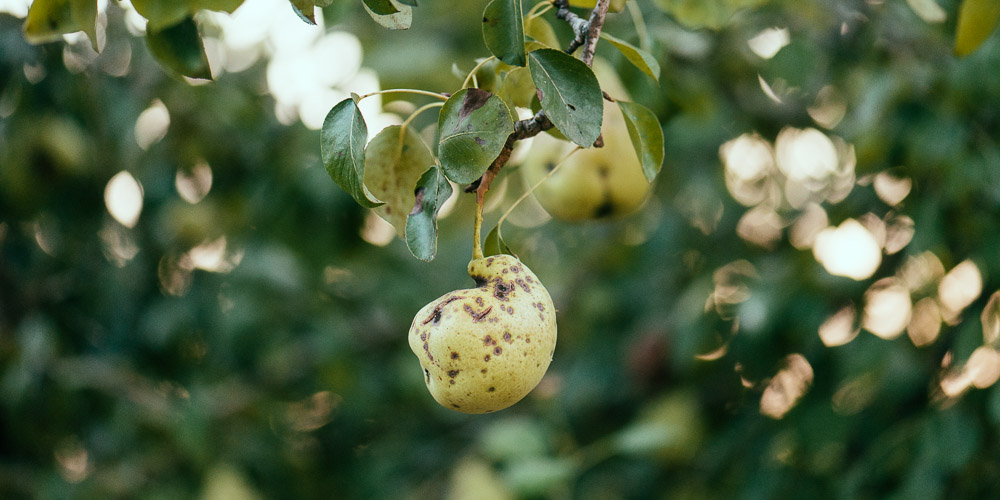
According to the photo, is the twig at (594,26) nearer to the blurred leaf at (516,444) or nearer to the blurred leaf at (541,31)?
the blurred leaf at (541,31)

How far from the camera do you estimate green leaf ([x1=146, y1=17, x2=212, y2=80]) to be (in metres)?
0.72

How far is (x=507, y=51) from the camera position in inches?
22.9

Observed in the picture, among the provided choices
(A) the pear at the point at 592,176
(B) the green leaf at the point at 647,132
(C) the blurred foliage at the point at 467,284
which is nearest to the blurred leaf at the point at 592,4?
(B) the green leaf at the point at 647,132

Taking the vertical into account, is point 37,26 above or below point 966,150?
above

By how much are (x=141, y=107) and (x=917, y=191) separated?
195cm

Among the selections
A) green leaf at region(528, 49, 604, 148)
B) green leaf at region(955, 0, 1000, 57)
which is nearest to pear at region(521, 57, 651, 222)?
green leaf at region(955, 0, 1000, 57)

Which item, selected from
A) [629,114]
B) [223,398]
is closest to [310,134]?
[223,398]

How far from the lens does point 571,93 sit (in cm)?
58

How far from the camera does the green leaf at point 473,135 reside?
1.81 feet

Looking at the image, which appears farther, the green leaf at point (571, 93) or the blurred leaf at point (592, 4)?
the blurred leaf at point (592, 4)

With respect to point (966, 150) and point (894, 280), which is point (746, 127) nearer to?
point (894, 280)

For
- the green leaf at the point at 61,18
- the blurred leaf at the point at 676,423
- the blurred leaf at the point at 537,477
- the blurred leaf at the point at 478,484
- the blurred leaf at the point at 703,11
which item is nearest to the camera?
the green leaf at the point at 61,18

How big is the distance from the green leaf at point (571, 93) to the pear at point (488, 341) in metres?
0.14

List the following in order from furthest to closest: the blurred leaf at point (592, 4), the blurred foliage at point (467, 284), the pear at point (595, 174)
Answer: the blurred foliage at point (467, 284) → the pear at point (595, 174) → the blurred leaf at point (592, 4)
